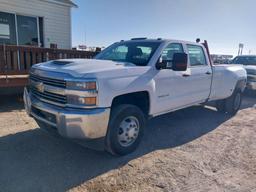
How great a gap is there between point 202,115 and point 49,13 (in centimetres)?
789

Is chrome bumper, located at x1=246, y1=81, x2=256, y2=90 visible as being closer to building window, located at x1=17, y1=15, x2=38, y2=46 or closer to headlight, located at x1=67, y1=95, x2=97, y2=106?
headlight, located at x1=67, y1=95, x2=97, y2=106

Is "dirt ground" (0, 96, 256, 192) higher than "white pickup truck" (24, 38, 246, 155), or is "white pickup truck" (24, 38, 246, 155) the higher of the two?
"white pickup truck" (24, 38, 246, 155)

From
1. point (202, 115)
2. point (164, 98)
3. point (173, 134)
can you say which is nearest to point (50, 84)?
point (164, 98)

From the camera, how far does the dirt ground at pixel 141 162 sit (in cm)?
309

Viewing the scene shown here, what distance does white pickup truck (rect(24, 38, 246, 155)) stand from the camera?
3229 mm

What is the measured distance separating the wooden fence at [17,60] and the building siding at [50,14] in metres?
3.66

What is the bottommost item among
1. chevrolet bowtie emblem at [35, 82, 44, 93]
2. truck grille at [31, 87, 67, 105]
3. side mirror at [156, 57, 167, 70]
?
truck grille at [31, 87, 67, 105]

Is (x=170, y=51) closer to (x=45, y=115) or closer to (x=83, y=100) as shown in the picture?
(x=83, y=100)

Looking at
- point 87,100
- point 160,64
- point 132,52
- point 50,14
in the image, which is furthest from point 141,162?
point 50,14

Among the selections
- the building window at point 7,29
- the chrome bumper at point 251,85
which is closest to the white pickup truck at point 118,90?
the chrome bumper at point 251,85

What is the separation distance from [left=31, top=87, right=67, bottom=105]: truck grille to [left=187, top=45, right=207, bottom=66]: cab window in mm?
3010

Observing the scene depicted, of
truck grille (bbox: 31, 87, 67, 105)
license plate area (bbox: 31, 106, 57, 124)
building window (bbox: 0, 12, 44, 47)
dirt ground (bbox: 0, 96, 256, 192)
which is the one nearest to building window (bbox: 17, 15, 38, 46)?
building window (bbox: 0, 12, 44, 47)

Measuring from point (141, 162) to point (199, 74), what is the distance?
2.55 m

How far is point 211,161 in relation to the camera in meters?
3.83
